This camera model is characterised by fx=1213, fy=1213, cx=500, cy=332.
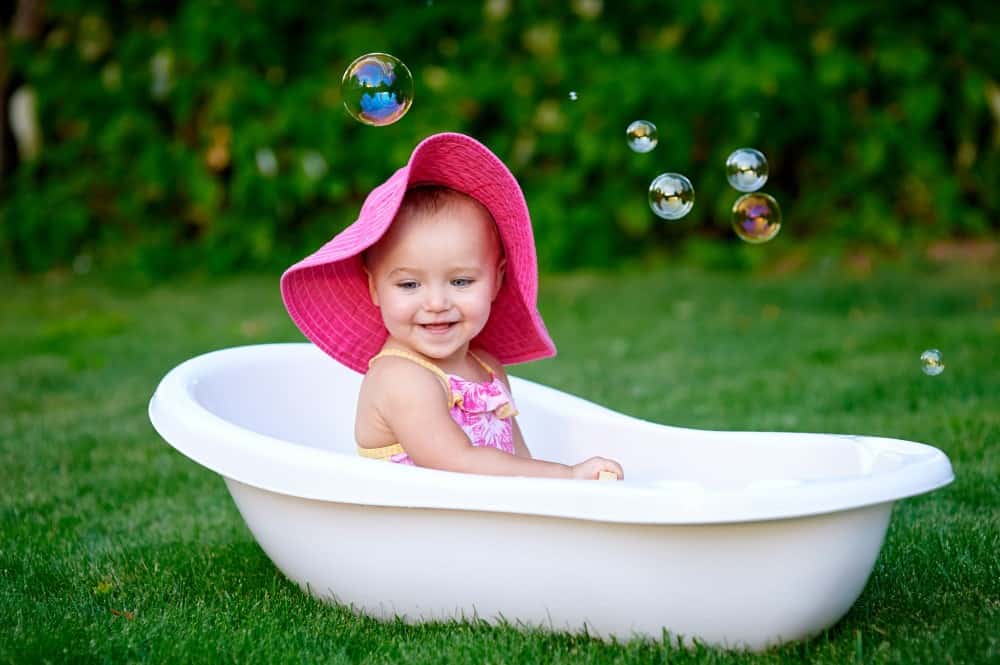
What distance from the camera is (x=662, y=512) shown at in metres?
1.83

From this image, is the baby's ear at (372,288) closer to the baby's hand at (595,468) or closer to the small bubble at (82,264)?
the baby's hand at (595,468)

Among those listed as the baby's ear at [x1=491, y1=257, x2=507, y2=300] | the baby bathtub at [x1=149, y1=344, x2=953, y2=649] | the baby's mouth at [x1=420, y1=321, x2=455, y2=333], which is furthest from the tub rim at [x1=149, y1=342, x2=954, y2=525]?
the baby's ear at [x1=491, y1=257, x2=507, y2=300]

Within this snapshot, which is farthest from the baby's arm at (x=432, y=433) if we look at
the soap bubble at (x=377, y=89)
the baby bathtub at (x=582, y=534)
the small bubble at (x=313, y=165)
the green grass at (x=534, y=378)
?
the small bubble at (x=313, y=165)

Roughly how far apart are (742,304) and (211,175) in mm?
3230

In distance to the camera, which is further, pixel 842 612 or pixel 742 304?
pixel 742 304

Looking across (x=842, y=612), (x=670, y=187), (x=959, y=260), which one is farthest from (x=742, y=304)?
(x=842, y=612)

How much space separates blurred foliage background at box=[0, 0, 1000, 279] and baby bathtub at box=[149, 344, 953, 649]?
14.1 feet

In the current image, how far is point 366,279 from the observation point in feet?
8.26

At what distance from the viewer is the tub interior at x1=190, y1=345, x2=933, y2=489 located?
2336 mm

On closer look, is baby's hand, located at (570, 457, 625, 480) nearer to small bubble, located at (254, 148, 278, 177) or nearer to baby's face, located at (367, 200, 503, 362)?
baby's face, located at (367, 200, 503, 362)

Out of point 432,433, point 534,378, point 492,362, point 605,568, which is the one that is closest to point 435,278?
point 432,433

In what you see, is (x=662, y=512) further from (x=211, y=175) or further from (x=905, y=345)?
(x=211, y=175)

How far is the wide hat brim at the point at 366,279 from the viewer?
2.31 meters

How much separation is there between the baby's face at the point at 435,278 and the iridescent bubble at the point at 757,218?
1037 mm
